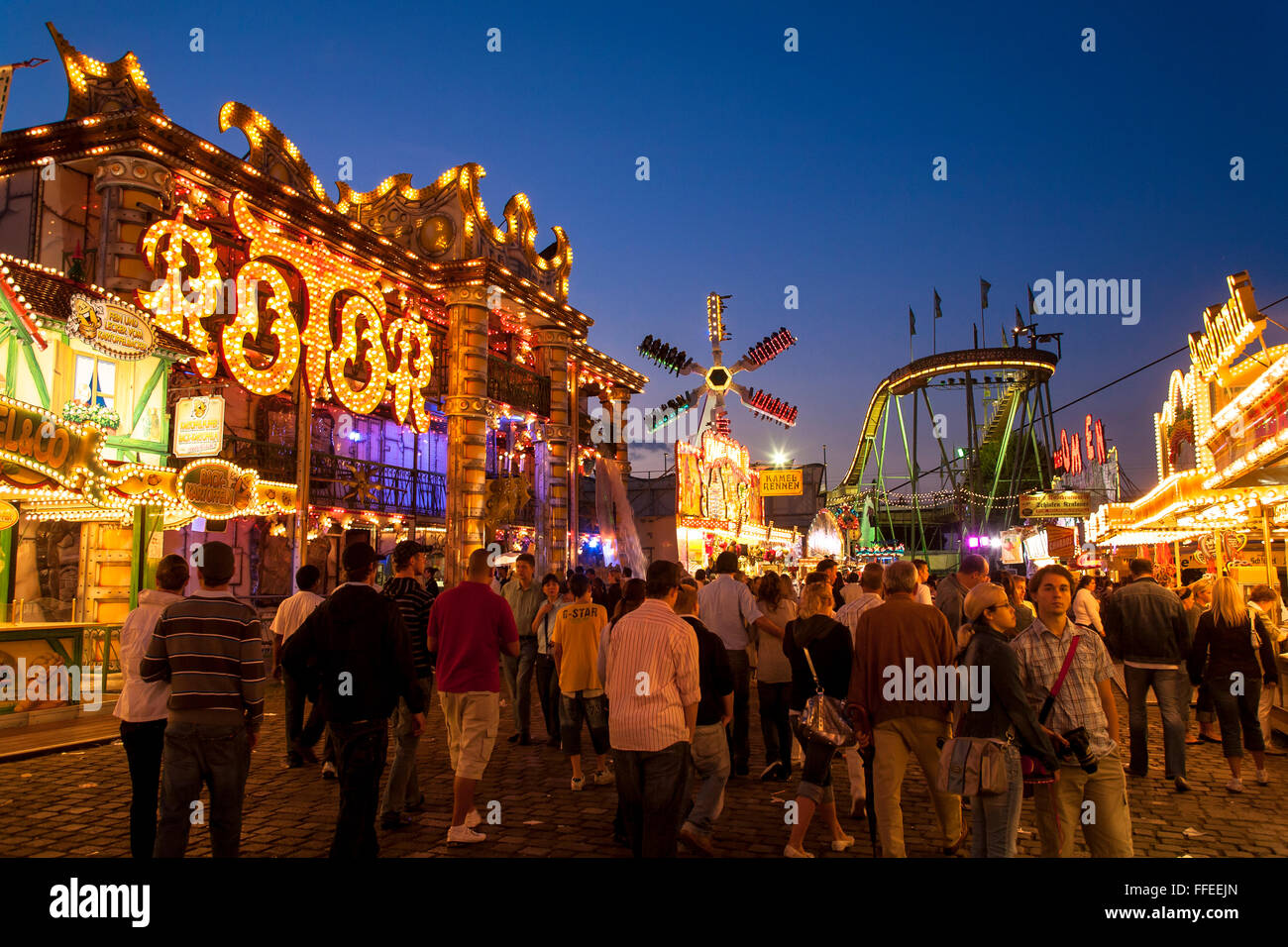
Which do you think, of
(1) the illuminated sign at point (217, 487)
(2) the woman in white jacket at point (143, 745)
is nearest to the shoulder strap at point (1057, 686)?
(2) the woman in white jacket at point (143, 745)

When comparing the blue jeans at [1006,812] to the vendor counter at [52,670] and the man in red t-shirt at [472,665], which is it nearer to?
the man in red t-shirt at [472,665]

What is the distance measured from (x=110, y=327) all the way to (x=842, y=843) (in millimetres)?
11988

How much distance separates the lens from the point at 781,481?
115 feet

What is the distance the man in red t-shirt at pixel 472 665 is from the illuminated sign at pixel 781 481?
94.4 ft

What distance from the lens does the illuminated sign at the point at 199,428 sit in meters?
14.4

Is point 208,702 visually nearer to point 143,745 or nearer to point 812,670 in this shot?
point 143,745

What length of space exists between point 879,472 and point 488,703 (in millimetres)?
47157

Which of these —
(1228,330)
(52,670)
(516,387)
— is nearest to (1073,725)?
(52,670)

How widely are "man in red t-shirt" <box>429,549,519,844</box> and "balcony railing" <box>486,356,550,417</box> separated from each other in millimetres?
14318

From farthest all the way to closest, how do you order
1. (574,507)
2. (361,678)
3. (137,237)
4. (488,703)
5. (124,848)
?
(574,507) < (137,237) < (488,703) < (124,848) < (361,678)
